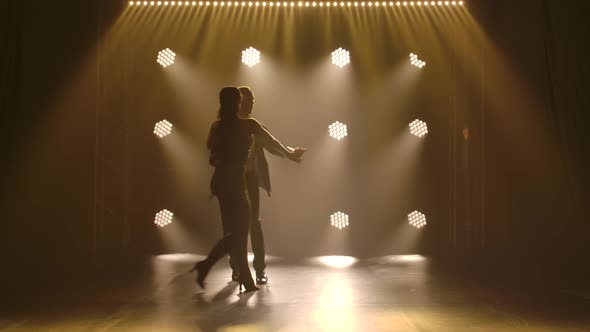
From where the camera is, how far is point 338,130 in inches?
305

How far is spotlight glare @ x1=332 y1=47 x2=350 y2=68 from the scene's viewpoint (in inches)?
304

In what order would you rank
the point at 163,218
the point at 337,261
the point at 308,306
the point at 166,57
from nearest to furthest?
1. the point at 308,306
2. the point at 337,261
3. the point at 163,218
4. the point at 166,57

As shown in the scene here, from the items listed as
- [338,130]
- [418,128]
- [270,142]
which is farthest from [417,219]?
[270,142]

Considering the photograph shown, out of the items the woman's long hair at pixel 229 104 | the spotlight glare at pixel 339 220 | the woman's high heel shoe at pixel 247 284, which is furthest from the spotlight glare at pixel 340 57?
the woman's high heel shoe at pixel 247 284

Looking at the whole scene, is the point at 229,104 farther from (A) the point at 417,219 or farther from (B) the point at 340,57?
(A) the point at 417,219

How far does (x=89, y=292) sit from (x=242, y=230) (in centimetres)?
115

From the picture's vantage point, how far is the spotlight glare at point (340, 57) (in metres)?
7.73

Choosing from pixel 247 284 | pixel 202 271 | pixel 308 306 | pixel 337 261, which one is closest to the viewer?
pixel 308 306

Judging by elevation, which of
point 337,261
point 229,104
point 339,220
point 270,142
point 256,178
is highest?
point 229,104

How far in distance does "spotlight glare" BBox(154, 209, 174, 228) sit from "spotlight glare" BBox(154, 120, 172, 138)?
847mm

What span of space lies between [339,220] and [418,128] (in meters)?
1.36

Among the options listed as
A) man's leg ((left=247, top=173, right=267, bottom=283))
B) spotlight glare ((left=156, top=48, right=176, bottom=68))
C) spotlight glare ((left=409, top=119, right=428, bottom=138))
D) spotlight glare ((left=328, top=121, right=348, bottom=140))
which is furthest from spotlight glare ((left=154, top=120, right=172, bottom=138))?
man's leg ((left=247, top=173, right=267, bottom=283))

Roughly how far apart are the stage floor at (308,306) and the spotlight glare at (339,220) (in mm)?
2214

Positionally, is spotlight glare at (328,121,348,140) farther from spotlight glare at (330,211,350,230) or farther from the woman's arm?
the woman's arm
